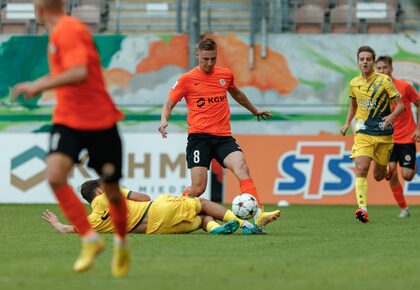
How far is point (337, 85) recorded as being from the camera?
24.9 m

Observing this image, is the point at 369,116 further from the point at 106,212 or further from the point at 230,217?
the point at 106,212

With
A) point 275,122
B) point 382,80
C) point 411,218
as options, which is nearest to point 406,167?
point 411,218

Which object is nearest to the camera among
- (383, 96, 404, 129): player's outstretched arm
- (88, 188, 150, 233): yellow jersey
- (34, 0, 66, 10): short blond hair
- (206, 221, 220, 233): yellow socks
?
(34, 0, 66, 10): short blond hair

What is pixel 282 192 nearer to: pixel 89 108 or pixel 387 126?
pixel 387 126

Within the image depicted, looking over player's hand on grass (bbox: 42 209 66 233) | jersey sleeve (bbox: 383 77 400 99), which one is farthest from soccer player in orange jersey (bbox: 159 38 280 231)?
jersey sleeve (bbox: 383 77 400 99)

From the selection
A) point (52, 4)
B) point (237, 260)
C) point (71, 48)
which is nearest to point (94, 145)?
point (71, 48)

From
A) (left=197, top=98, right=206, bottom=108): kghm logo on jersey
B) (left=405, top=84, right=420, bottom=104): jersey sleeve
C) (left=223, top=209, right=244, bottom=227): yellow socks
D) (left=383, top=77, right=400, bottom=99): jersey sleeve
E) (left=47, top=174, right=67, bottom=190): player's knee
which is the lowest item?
(left=223, top=209, right=244, bottom=227): yellow socks

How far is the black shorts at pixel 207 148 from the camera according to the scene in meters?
13.5

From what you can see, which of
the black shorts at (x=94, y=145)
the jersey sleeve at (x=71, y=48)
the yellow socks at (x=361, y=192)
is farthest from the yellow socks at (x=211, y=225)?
the jersey sleeve at (x=71, y=48)

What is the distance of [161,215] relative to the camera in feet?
41.1

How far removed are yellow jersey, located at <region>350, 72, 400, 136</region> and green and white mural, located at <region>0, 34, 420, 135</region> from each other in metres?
8.81

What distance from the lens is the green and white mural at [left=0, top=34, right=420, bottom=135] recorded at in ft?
81.0

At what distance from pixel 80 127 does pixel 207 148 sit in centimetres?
534

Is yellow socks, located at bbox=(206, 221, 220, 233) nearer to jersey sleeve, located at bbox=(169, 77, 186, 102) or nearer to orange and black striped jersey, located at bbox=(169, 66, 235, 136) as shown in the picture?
orange and black striped jersey, located at bbox=(169, 66, 235, 136)
